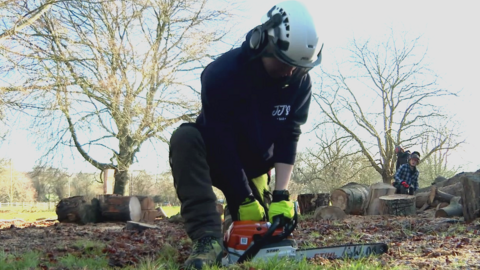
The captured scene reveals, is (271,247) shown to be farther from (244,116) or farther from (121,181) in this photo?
(121,181)

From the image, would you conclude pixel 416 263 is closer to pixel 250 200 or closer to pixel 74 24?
pixel 250 200

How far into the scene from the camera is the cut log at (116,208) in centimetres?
1009

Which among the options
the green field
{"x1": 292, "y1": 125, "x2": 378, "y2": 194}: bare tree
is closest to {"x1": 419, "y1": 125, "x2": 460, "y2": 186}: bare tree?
{"x1": 292, "y1": 125, "x2": 378, "y2": 194}: bare tree

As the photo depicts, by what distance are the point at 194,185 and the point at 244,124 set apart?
0.50m

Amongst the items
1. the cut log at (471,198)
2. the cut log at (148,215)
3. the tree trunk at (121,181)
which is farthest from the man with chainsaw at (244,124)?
the tree trunk at (121,181)

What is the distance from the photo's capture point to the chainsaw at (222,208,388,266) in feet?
8.36

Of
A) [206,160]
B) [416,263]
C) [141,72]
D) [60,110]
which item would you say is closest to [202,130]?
[206,160]

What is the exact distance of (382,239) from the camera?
3896 mm

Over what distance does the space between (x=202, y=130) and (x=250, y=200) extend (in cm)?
51

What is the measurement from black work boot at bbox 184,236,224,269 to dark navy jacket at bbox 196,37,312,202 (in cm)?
32

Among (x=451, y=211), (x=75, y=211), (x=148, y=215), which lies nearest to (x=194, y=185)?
(x=451, y=211)

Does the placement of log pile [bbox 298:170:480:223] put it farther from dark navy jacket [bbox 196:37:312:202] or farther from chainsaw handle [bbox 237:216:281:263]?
chainsaw handle [bbox 237:216:281:263]

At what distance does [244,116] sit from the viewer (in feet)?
9.44

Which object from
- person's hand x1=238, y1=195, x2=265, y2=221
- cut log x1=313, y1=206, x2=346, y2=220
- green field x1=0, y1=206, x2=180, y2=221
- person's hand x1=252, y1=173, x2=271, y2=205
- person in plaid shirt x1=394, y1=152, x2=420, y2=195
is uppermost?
person in plaid shirt x1=394, y1=152, x2=420, y2=195
